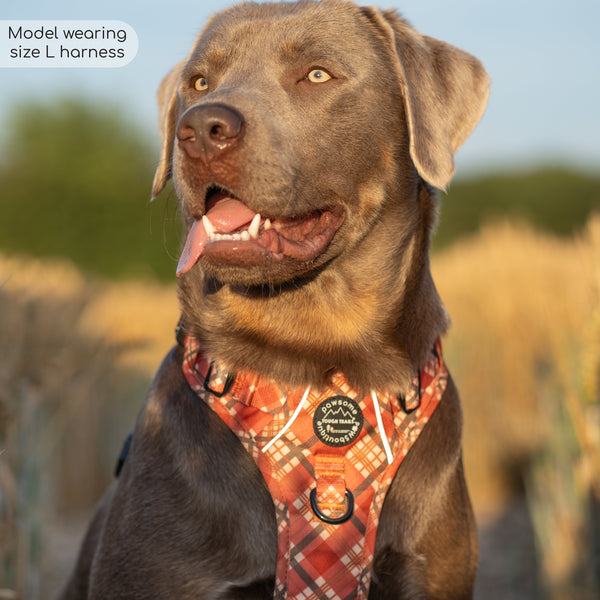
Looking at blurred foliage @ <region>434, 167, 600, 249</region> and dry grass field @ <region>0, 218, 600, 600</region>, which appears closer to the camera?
dry grass field @ <region>0, 218, 600, 600</region>

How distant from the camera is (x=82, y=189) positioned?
21969 millimetres

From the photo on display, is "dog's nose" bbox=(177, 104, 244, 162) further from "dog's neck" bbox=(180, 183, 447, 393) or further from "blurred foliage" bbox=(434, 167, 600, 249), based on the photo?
"blurred foliage" bbox=(434, 167, 600, 249)

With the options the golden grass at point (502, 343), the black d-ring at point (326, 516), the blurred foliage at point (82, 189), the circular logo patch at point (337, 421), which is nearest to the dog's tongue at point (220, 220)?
the circular logo patch at point (337, 421)

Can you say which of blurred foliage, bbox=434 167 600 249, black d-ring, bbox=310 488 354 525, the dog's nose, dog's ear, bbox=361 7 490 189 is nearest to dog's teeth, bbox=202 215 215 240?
the dog's nose

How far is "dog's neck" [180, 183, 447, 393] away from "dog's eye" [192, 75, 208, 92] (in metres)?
0.77

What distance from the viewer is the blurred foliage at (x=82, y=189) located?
19.3 metres

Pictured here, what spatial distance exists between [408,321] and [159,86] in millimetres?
1740

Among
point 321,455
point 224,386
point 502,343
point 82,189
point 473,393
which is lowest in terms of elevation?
point 82,189

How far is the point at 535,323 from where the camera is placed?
8.20m

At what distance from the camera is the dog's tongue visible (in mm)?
2758

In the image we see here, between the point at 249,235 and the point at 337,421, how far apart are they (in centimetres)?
68

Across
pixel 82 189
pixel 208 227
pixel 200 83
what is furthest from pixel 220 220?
pixel 82 189

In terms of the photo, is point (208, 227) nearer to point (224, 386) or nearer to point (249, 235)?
point (249, 235)

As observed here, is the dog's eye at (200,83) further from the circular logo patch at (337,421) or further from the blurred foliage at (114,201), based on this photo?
the blurred foliage at (114,201)
